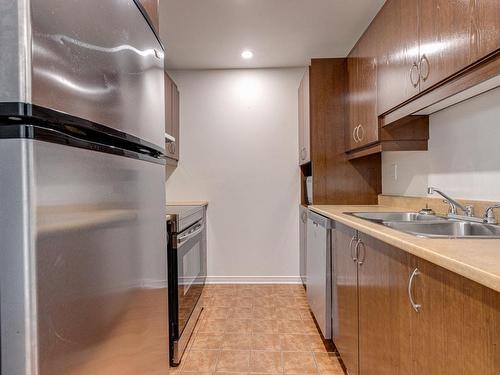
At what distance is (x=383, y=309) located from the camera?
4.16ft

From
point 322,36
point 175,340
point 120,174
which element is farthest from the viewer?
point 322,36

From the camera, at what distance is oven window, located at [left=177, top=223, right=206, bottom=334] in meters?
1.99

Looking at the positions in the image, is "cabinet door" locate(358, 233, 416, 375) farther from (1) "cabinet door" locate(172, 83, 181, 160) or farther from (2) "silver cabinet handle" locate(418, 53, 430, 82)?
(1) "cabinet door" locate(172, 83, 181, 160)

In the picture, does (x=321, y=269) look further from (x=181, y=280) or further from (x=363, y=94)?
(x=363, y=94)

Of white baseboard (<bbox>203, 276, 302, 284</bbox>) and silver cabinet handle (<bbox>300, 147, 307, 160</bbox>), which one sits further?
white baseboard (<bbox>203, 276, 302, 284</bbox>)

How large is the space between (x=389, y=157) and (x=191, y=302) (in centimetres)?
199

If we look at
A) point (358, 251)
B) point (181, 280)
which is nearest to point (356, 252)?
point (358, 251)

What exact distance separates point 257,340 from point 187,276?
2.27 feet

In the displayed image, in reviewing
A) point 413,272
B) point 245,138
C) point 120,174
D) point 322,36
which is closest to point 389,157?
point 322,36

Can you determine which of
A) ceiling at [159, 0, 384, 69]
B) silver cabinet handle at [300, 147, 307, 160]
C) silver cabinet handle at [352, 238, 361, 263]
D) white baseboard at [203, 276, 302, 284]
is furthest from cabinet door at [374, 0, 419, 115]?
white baseboard at [203, 276, 302, 284]

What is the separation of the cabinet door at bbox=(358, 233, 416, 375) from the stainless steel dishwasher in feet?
1.64

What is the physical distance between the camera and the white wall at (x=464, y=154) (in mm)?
1507

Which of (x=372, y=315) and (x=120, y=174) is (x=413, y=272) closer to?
(x=372, y=315)

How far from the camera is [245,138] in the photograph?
12.0 feet
